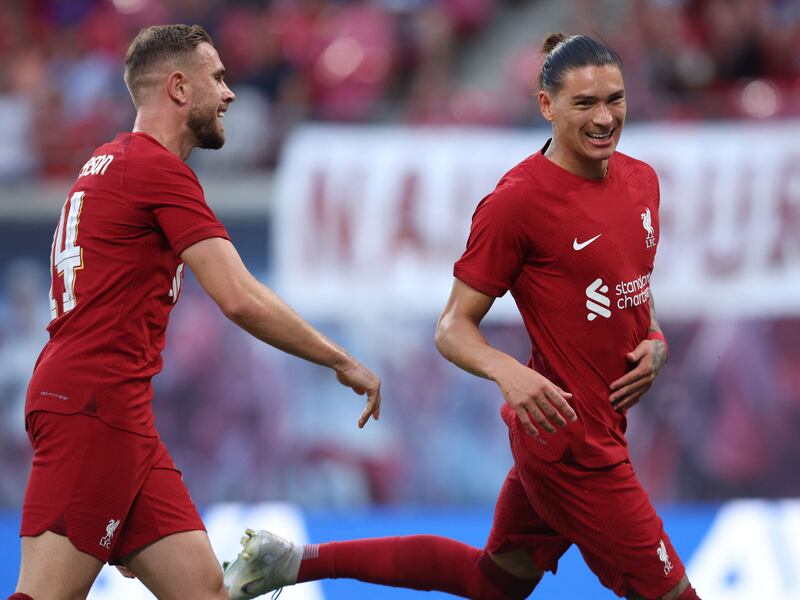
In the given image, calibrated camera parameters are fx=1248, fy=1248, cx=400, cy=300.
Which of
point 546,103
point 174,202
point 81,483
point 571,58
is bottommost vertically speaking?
point 81,483

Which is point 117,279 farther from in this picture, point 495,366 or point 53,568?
point 495,366

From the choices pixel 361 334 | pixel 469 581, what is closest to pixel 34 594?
pixel 469 581

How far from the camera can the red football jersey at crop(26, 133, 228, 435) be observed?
3.59 metres

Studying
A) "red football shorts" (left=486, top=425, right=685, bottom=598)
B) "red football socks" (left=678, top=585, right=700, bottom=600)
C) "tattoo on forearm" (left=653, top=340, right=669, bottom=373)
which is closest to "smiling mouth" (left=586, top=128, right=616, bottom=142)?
"tattoo on forearm" (left=653, top=340, right=669, bottom=373)

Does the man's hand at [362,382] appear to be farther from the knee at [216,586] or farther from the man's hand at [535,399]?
the knee at [216,586]

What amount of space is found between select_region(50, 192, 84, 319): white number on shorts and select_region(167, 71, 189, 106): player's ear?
0.42m

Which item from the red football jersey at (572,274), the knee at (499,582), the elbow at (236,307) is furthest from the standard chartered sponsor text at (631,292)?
the elbow at (236,307)

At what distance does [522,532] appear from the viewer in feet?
14.1

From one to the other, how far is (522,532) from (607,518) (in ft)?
1.58

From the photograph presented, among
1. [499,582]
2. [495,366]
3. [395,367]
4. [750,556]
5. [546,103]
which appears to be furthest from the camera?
[395,367]

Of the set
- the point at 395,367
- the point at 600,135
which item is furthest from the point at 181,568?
the point at 395,367

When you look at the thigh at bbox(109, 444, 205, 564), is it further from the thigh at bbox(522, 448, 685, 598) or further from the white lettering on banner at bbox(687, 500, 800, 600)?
the white lettering on banner at bbox(687, 500, 800, 600)

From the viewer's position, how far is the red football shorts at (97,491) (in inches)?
139

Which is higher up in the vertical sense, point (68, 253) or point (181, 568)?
point (68, 253)
